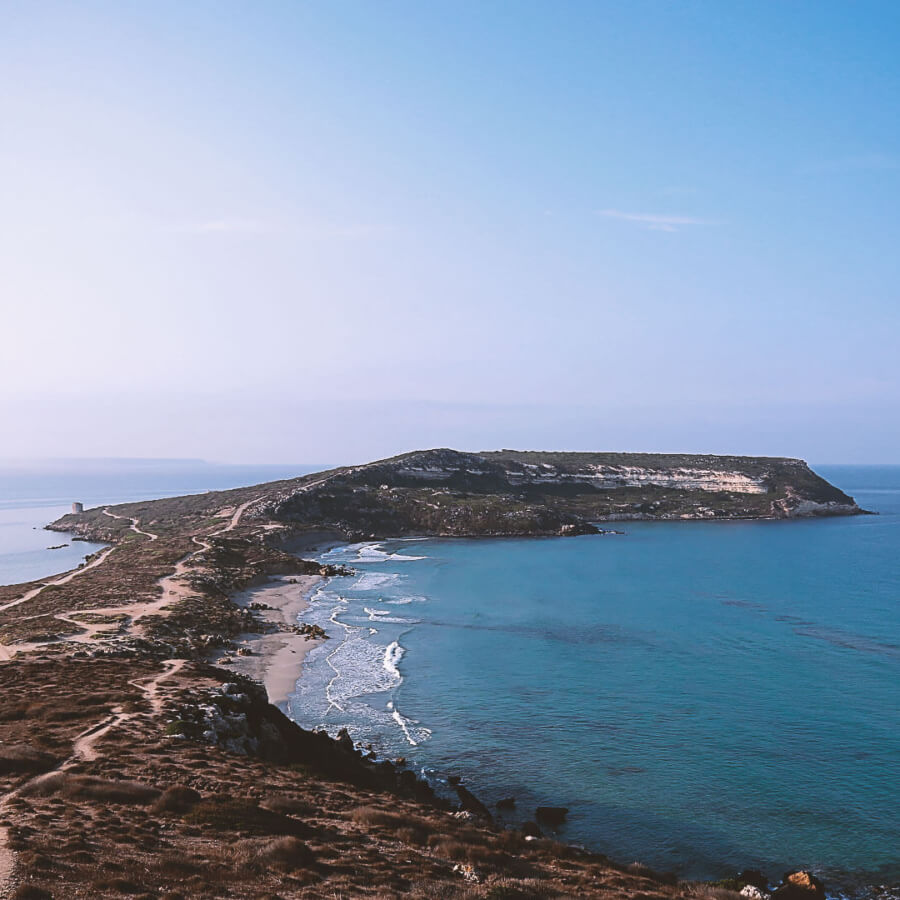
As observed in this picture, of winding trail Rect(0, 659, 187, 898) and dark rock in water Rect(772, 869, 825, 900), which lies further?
dark rock in water Rect(772, 869, 825, 900)

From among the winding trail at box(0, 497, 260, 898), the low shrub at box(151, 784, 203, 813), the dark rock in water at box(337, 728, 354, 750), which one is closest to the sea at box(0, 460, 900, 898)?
the dark rock in water at box(337, 728, 354, 750)

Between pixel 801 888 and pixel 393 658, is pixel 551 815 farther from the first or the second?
pixel 393 658

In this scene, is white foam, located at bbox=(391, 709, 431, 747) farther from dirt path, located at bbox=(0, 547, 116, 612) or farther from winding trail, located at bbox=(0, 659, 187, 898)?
dirt path, located at bbox=(0, 547, 116, 612)

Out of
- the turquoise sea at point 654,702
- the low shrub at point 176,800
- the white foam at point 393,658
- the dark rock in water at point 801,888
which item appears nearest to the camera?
the low shrub at point 176,800

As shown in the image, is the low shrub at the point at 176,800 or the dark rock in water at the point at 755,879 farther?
the dark rock in water at the point at 755,879

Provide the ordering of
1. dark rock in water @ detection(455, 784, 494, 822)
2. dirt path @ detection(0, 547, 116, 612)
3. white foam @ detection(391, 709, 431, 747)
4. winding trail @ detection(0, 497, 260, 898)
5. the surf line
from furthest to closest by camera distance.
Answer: dirt path @ detection(0, 547, 116, 612)
the surf line
white foam @ detection(391, 709, 431, 747)
dark rock in water @ detection(455, 784, 494, 822)
winding trail @ detection(0, 497, 260, 898)

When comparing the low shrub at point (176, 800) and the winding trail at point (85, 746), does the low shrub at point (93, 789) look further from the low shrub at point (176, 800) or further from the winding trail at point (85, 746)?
the low shrub at point (176, 800)

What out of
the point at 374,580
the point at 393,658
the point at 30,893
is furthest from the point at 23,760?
the point at 374,580

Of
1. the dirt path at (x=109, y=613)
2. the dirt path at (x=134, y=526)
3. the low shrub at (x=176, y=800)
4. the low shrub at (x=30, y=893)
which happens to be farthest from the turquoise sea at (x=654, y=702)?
the dirt path at (x=134, y=526)
